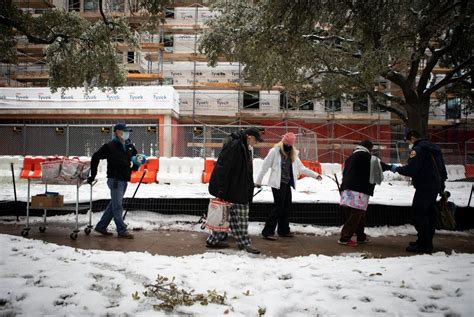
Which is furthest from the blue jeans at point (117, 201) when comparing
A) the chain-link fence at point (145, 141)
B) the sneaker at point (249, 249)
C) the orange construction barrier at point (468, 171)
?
the orange construction barrier at point (468, 171)

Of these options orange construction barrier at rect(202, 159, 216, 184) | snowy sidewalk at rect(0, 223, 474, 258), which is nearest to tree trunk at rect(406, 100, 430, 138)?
orange construction barrier at rect(202, 159, 216, 184)

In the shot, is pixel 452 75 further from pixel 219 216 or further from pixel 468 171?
pixel 219 216

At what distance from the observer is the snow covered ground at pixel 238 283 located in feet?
12.2

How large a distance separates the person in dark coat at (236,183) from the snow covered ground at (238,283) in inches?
25.5

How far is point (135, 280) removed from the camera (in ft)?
15.0

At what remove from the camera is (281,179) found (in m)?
7.47

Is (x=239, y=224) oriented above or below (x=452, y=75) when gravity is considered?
below

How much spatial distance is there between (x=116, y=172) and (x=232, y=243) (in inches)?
90.8

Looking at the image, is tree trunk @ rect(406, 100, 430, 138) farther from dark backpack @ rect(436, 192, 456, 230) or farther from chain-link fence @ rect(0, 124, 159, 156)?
chain-link fence @ rect(0, 124, 159, 156)

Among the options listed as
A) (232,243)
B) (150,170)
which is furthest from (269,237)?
(150,170)

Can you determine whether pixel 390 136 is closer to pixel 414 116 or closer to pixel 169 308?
pixel 414 116

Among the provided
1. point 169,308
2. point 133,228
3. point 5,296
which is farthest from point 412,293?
point 133,228

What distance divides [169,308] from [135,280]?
38.5 inches

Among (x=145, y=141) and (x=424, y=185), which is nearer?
(x=424, y=185)
